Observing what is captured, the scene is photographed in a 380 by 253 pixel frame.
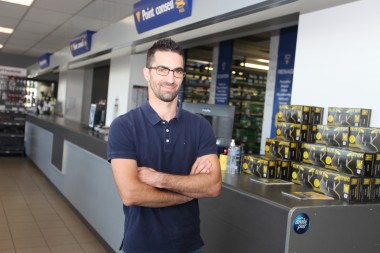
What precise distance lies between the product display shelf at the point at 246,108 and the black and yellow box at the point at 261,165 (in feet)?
15.5

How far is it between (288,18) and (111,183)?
7.57 ft

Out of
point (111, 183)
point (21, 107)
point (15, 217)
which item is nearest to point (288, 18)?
point (111, 183)

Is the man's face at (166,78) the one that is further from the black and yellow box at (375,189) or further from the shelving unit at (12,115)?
the shelving unit at (12,115)

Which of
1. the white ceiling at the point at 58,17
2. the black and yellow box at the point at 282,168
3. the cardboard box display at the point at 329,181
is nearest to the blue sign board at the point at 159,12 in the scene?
the white ceiling at the point at 58,17

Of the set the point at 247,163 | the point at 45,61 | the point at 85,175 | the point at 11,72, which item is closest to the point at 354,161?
the point at 247,163

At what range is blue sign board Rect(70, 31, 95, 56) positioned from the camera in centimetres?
676

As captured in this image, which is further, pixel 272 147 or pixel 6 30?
pixel 6 30

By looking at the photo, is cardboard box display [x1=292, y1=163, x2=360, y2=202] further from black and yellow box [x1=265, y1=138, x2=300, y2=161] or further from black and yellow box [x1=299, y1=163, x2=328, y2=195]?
black and yellow box [x1=265, y1=138, x2=300, y2=161]

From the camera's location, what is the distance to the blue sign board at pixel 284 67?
557cm

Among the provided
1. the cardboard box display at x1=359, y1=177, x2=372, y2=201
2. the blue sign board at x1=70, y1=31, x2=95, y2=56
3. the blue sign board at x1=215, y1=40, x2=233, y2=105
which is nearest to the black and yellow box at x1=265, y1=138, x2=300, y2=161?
the cardboard box display at x1=359, y1=177, x2=372, y2=201

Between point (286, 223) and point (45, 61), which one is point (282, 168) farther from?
point (45, 61)

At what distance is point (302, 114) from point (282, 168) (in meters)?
0.38

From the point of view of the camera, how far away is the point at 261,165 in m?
2.60

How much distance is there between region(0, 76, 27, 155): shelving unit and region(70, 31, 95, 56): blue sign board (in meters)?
3.41
